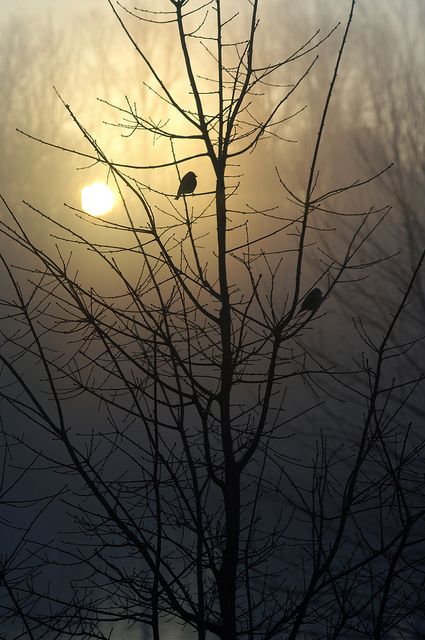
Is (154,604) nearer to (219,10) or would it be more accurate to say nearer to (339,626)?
(339,626)

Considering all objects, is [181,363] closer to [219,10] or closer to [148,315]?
[148,315]

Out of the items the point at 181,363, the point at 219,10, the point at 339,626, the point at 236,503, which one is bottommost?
the point at 339,626

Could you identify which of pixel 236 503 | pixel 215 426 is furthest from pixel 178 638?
pixel 236 503

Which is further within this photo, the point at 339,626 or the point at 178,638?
the point at 178,638

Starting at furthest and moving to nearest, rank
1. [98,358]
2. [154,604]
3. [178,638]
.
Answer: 1. [178,638]
2. [98,358]
3. [154,604]

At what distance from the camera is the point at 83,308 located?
2082 mm

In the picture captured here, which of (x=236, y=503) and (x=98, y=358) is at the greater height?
(x=98, y=358)

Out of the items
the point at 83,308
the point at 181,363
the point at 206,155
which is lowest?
the point at 181,363

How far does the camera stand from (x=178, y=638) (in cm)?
480

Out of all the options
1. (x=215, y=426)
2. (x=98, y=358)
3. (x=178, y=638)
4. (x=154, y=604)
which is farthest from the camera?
(x=178, y=638)

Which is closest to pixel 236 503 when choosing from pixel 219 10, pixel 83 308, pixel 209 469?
pixel 209 469

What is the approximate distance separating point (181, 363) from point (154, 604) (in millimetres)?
680

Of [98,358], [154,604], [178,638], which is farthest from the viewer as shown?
[178,638]

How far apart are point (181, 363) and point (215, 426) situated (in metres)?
0.60
